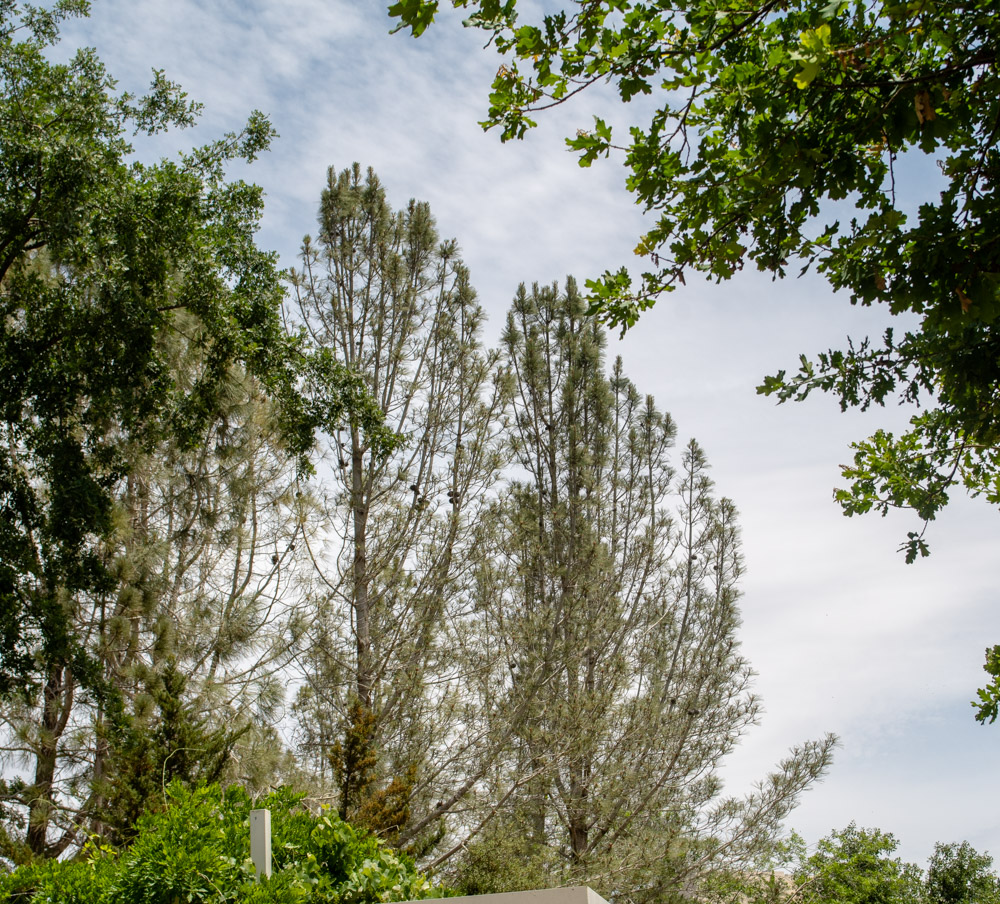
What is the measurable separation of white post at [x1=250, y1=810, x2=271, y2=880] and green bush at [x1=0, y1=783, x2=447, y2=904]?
0.20 ft

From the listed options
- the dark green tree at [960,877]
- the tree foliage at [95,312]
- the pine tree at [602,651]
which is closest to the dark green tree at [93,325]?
the tree foliage at [95,312]

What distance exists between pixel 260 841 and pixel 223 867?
0.82 ft

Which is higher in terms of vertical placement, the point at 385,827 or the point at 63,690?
the point at 63,690

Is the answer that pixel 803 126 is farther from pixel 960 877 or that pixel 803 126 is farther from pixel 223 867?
pixel 960 877

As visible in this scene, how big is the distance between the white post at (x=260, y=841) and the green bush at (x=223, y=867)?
0.20ft

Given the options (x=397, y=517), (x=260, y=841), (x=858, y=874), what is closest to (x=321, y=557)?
(x=397, y=517)

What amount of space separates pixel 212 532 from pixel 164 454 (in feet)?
4.47

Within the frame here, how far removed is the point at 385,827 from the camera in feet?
24.8

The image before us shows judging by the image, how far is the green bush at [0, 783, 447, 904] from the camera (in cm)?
355

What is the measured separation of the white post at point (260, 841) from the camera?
3768 millimetres

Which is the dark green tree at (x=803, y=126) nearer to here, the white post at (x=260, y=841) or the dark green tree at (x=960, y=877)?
the white post at (x=260, y=841)

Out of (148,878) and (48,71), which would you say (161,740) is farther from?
(48,71)

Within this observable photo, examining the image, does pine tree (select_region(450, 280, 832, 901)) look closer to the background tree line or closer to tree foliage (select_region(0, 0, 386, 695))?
the background tree line

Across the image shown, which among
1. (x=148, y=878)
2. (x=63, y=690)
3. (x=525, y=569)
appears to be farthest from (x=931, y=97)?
(x=63, y=690)
